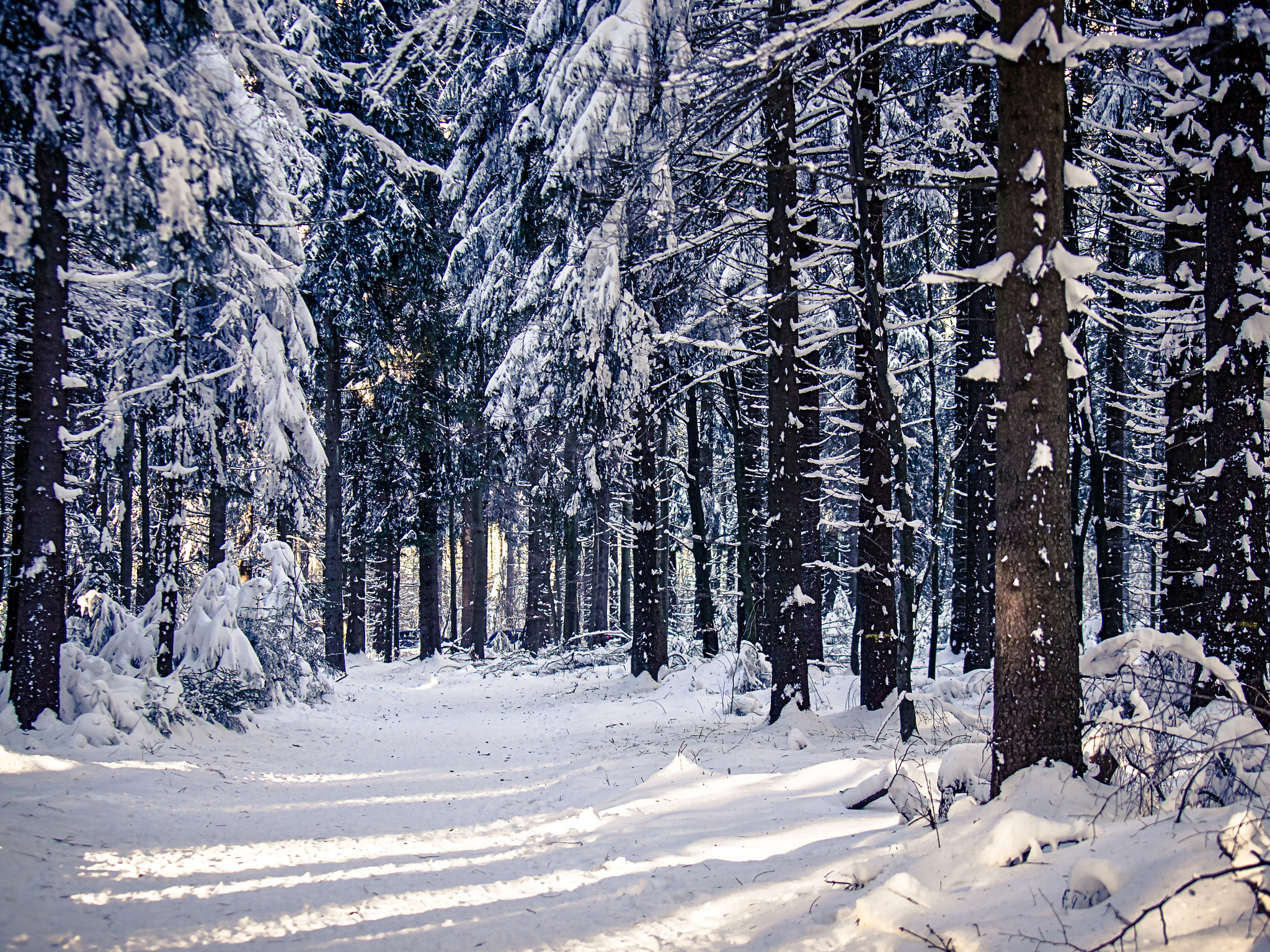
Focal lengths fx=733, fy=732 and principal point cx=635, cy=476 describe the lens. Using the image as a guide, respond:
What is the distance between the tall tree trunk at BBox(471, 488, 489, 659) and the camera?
21812 mm

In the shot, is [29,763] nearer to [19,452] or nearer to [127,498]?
[19,452]

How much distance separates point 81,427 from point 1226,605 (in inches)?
629

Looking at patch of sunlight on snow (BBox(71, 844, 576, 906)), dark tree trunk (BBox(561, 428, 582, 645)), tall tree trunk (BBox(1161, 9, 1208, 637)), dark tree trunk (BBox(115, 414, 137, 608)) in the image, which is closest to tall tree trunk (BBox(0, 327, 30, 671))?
dark tree trunk (BBox(115, 414, 137, 608))

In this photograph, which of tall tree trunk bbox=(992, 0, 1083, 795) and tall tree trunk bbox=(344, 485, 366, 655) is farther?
tall tree trunk bbox=(344, 485, 366, 655)

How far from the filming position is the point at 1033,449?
4453mm

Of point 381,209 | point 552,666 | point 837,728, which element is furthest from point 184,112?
point 552,666

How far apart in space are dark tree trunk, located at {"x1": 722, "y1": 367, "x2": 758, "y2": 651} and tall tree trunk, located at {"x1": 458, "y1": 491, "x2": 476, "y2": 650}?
8.94 meters

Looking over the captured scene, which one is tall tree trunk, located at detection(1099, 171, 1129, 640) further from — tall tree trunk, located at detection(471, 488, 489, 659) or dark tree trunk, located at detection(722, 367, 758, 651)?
tall tree trunk, located at detection(471, 488, 489, 659)

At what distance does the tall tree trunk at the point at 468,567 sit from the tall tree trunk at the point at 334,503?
4316 mm

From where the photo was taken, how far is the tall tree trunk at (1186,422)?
7512 millimetres

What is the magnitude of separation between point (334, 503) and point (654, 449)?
8.49m

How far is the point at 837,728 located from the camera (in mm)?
9062

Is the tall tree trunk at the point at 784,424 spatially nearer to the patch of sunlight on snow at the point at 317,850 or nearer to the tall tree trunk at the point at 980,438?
the tall tree trunk at the point at 980,438

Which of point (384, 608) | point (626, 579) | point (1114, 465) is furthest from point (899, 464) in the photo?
point (384, 608)
